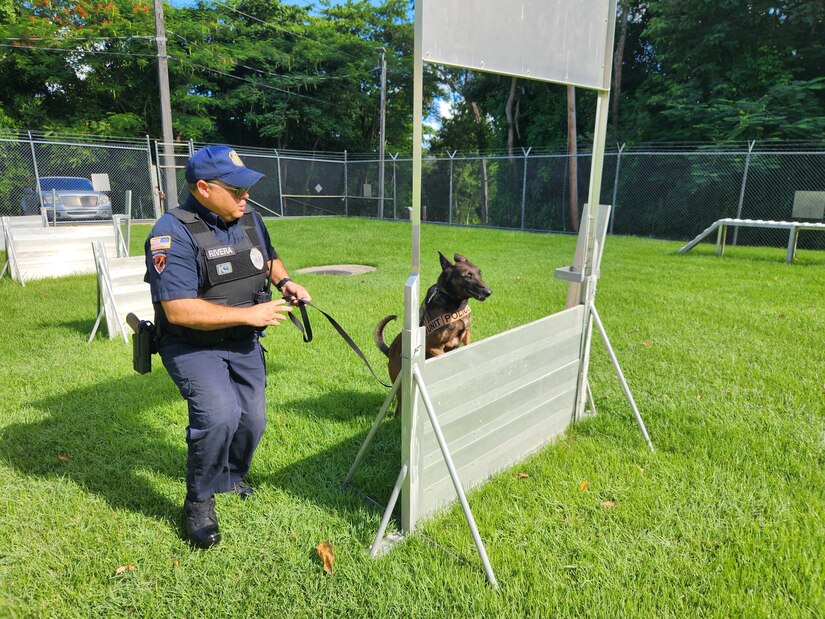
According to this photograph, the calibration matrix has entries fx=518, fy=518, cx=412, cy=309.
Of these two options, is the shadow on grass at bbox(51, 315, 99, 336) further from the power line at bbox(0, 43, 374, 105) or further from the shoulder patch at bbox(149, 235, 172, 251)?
the power line at bbox(0, 43, 374, 105)

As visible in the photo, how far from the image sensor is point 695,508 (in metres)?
2.67

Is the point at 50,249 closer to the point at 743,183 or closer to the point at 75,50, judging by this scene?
the point at 743,183

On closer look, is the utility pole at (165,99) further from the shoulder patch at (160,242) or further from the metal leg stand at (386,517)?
the metal leg stand at (386,517)

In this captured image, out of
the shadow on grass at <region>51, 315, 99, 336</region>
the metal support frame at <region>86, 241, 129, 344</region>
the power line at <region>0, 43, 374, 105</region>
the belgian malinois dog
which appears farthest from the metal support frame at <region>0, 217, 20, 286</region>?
the power line at <region>0, 43, 374, 105</region>

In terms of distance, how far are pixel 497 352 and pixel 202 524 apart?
1.67 metres

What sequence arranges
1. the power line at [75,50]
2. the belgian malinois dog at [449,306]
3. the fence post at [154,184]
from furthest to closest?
1. the power line at [75,50]
2. the fence post at [154,184]
3. the belgian malinois dog at [449,306]

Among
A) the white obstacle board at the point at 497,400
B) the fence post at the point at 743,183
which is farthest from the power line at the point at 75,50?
the white obstacle board at the point at 497,400

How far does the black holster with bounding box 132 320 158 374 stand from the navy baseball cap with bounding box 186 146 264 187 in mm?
771

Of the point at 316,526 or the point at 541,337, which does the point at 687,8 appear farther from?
the point at 316,526

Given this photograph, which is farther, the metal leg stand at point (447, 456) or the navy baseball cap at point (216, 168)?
the navy baseball cap at point (216, 168)

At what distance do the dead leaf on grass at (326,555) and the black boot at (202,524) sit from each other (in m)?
0.50

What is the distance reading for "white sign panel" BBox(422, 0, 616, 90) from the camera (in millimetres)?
2141

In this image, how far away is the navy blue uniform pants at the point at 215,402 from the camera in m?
2.40

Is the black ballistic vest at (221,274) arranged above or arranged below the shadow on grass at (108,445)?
above
